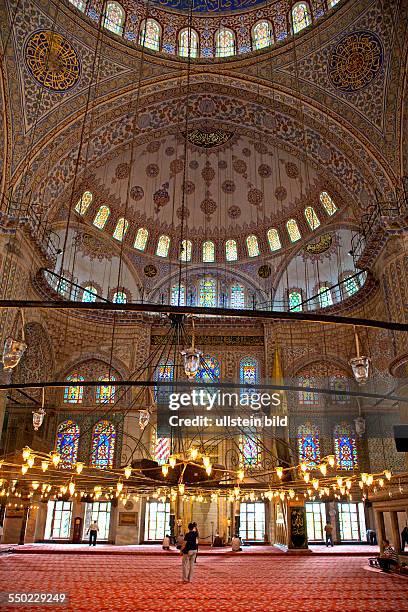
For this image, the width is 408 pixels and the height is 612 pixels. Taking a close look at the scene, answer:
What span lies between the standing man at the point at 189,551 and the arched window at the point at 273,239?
13698 mm

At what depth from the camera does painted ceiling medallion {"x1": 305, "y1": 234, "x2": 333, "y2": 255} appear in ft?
59.4

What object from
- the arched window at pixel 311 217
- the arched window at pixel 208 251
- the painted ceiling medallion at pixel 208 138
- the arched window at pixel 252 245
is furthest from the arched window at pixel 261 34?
the arched window at pixel 208 251

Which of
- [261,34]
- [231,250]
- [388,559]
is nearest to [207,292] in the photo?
[231,250]

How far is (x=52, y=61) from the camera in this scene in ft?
43.3

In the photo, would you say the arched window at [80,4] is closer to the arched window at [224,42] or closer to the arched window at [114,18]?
the arched window at [114,18]

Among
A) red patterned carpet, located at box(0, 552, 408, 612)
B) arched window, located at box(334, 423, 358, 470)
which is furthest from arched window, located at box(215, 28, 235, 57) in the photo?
red patterned carpet, located at box(0, 552, 408, 612)

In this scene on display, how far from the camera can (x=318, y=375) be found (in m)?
17.5

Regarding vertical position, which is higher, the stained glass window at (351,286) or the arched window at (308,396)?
the stained glass window at (351,286)

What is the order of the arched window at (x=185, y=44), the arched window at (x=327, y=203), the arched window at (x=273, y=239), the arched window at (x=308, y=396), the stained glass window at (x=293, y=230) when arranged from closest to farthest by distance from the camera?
the arched window at (x=185, y=44) → the arched window at (x=327, y=203) → the arched window at (x=308, y=396) → the stained glass window at (x=293, y=230) → the arched window at (x=273, y=239)

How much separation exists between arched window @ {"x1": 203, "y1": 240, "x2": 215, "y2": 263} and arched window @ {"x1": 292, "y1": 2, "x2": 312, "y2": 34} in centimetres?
849

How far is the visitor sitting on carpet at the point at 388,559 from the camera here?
8784 millimetres

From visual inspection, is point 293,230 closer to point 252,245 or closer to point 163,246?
point 252,245

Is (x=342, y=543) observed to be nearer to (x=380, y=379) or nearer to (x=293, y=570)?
(x=380, y=379)

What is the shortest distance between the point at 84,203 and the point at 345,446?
13.0m
